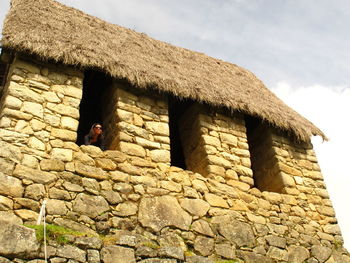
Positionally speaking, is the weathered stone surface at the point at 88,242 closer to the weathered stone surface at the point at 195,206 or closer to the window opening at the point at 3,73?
the weathered stone surface at the point at 195,206

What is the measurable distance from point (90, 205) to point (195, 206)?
53.8 inches

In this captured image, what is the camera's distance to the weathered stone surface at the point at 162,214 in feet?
16.4

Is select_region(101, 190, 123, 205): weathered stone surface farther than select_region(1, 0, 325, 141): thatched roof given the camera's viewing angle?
No

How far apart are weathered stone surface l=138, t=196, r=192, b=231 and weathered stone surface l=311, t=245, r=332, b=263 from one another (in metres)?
1.90

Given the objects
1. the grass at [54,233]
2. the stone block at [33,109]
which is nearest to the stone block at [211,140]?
the stone block at [33,109]

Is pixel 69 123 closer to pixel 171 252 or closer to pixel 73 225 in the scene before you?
pixel 73 225

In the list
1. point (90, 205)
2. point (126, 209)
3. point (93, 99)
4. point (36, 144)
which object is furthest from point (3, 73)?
point (126, 209)

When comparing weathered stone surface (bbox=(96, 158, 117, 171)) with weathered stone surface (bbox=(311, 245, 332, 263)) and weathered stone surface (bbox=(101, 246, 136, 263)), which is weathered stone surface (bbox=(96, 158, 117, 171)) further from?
weathered stone surface (bbox=(311, 245, 332, 263))

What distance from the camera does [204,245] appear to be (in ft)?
16.9

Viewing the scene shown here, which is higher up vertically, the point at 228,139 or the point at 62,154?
A: the point at 228,139

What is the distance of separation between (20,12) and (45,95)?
1.64 m

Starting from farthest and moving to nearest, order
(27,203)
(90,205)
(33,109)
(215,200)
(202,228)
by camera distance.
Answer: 1. (215,200)
2. (202,228)
3. (33,109)
4. (90,205)
5. (27,203)

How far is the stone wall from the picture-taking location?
4590 mm

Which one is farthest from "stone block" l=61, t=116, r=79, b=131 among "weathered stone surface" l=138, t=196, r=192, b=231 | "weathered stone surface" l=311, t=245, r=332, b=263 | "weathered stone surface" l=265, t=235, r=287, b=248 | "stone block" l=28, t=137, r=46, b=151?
"weathered stone surface" l=311, t=245, r=332, b=263
